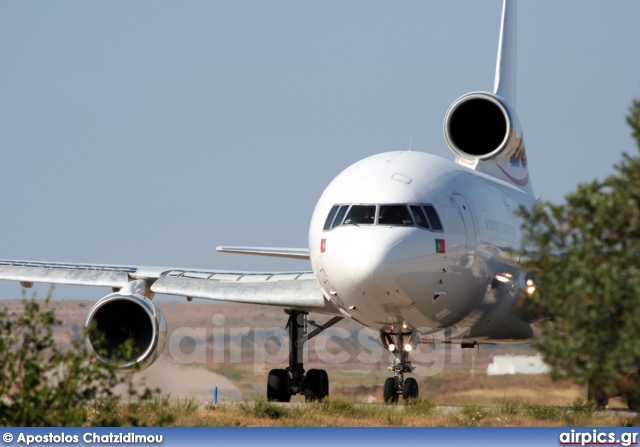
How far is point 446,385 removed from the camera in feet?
84.3

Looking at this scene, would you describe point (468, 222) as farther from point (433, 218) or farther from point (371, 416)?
point (371, 416)

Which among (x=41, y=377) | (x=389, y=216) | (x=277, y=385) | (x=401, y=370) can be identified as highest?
(x=389, y=216)

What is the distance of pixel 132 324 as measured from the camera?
20953mm

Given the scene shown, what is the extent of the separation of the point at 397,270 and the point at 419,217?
1044mm

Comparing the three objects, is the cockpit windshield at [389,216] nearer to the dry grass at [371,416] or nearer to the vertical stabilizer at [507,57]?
the dry grass at [371,416]

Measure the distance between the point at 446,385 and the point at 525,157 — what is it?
5117 millimetres

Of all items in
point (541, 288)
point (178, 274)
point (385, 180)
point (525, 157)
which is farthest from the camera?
point (525, 157)

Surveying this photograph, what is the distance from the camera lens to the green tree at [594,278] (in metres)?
9.56

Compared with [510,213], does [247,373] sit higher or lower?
lower

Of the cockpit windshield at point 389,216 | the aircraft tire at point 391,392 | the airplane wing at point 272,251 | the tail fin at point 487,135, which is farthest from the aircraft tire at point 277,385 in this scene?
the cockpit windshield at point 389,216

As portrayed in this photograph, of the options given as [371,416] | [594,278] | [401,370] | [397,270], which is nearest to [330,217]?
[397,270]

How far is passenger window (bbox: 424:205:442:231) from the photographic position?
1758 centimetres

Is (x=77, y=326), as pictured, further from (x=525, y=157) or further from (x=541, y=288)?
(x=541, y=288)

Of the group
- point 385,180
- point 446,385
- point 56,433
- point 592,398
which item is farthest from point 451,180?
point 56,433
